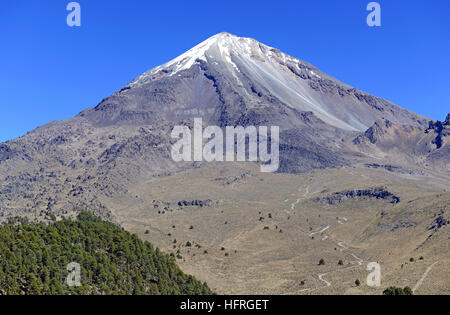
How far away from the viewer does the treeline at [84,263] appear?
48.2 metres

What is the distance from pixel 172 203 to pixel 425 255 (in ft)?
275

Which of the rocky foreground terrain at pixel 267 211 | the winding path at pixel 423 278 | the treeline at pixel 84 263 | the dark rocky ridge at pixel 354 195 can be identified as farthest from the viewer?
the dark rocky ridge at pixel 354 195

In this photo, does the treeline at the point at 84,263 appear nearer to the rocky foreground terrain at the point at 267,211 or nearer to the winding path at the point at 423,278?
the rocky foreground terrain at the point at 267,211

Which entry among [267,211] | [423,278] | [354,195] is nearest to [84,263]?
[423,278]

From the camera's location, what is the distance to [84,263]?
186 feet

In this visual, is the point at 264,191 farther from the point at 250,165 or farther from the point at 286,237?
the point at 286,237

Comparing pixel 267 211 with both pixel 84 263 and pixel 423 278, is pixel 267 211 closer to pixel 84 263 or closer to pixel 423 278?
pixel 423 278

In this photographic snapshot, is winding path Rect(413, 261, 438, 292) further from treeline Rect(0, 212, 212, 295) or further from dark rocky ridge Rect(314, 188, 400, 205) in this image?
dark rocky ridge Rect(314, 188, 400, 205)

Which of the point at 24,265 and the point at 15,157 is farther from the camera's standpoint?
the point at 15,157

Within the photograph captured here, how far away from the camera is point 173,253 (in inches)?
4033

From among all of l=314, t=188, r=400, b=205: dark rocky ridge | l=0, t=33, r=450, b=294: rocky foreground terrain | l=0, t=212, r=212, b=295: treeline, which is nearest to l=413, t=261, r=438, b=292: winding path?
l=0, t=33, r=450, b=294: rocky foreground terrain

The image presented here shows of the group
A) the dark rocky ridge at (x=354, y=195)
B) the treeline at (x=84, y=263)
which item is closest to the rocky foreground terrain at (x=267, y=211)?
the dark rocky ridge at (x=354, y=195)

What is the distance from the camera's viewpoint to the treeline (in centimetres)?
4822
